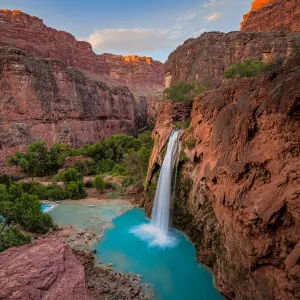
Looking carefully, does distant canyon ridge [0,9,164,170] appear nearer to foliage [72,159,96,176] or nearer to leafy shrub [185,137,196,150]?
foliage [72,159,96,176]

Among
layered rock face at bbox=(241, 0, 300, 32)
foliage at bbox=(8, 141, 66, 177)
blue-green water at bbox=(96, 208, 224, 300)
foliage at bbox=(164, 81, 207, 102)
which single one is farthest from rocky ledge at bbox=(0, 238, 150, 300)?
layered rock face at bbox=(241, 0, 300, 32)

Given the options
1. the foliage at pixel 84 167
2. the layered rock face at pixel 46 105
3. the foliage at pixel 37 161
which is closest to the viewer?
the foliage at pixel 37 161

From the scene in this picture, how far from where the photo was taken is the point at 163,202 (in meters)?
15.1

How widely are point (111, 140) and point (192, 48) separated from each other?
16.1 meters

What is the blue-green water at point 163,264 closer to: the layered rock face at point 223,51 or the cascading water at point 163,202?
the cascading water at point 163,202

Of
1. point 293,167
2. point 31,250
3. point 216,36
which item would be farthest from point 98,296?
point 216,36

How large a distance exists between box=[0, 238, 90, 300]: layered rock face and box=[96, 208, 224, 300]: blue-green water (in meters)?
5.03

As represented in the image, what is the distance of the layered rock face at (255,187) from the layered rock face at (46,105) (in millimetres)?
27357

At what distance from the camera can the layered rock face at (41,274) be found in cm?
433

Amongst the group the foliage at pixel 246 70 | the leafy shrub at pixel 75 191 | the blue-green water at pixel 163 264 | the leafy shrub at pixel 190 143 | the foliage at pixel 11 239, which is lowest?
the leafy shrub at pixel 75 191

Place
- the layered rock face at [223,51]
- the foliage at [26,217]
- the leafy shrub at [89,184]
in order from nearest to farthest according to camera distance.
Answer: the foliage at [26,217] → the layered rock face at [223,51] → the leafy shrub at [89,184]

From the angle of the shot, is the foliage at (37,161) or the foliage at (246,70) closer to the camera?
the foliage at (246,70)

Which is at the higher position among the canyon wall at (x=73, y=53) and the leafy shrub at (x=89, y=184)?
the canyon wall at (x=73, y=53)

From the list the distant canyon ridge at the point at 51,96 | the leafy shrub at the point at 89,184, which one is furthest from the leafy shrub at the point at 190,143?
the distant canyon ridge at the point at 51,96
